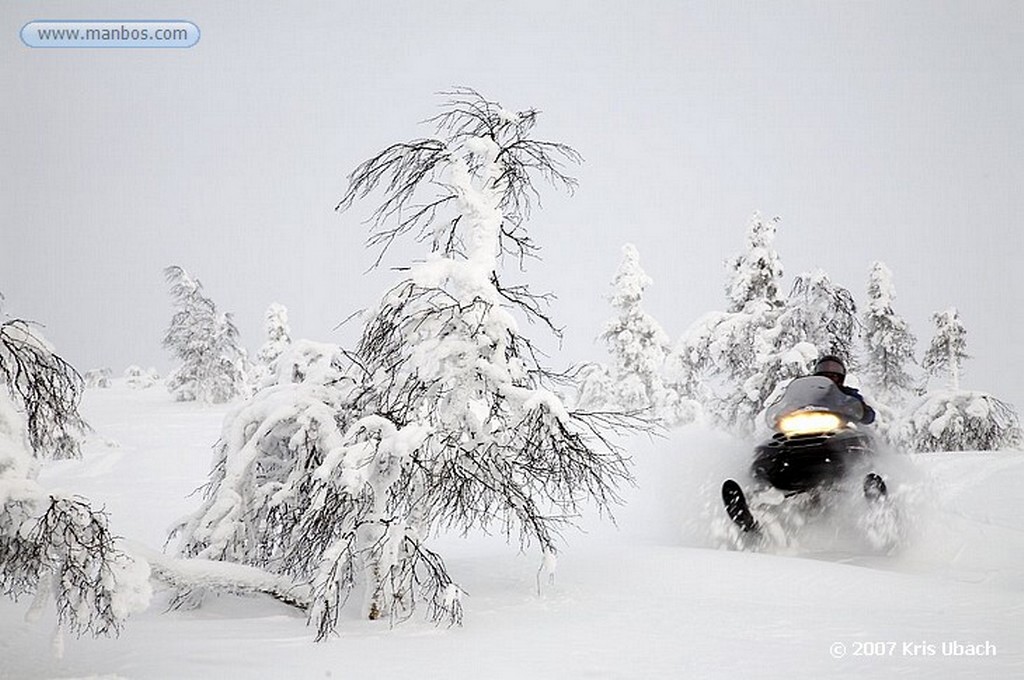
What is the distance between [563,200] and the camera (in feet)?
29.1

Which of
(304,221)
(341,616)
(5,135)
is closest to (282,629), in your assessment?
(341,616)

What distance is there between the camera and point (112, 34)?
563cm

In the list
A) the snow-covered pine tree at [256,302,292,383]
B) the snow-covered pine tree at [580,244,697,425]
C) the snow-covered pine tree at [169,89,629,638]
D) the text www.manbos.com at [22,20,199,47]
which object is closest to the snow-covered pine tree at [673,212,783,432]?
the snow-covered pine tree at [580,244,697,425]

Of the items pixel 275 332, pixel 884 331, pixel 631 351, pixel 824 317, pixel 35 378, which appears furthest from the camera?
pixel 275 332

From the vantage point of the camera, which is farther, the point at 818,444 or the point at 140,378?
the point at 140,378

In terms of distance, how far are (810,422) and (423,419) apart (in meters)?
4.51

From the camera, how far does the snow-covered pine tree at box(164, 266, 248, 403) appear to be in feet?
105

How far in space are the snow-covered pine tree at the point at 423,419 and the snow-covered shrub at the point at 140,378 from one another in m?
17.3

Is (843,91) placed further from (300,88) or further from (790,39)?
(300,88)

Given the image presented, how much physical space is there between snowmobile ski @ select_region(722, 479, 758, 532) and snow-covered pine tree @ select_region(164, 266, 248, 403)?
25.7 m

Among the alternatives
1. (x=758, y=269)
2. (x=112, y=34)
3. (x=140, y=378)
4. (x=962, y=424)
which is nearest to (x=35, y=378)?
(x=112, y=34)

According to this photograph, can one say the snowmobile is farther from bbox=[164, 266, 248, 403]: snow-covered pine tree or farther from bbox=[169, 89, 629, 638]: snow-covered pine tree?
bbox=[164, 266, 248, 403]: snow-covered pine tree

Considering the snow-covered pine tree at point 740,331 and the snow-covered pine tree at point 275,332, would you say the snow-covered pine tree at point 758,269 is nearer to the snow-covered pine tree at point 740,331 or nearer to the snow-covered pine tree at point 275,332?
the snow-covered pine tree at point 740,331

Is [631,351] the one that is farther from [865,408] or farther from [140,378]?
[865,408]
